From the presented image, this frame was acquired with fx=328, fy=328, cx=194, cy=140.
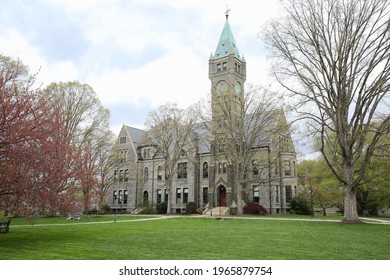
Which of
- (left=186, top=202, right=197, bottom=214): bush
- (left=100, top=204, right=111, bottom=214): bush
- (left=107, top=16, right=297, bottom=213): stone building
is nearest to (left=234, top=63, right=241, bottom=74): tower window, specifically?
(left=107, top=16, right=297, bottom=213): stone building

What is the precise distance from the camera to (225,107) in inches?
1463

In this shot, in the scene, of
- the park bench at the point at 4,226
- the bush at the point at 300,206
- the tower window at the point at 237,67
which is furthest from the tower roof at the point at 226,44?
the park bench at the point at 4,226

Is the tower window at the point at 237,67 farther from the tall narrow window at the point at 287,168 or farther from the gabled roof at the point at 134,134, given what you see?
the gabled roof at the point at 134,134

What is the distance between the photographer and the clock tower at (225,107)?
36781 mm

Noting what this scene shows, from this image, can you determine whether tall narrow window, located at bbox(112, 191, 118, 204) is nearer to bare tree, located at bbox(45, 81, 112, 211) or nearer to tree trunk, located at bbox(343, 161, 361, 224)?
bare tree, located at bbox(45, 81, 112, 211)

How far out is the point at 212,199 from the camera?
43562 millimetres

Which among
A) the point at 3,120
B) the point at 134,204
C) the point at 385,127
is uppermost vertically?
the point at 385,127

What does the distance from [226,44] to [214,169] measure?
20213mm

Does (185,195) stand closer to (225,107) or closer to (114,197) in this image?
(114,197)

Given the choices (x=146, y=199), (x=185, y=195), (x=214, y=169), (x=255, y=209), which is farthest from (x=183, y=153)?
(x=255, y=209)

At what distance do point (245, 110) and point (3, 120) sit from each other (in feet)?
88.7

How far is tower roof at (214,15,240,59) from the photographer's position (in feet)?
166

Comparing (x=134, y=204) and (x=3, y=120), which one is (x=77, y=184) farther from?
(x=134, y=204)
